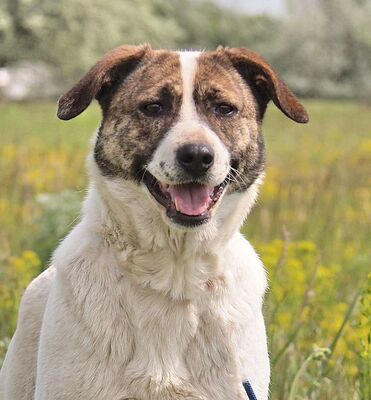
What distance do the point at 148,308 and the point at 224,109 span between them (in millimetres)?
849

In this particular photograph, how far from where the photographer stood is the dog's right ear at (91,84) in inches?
150

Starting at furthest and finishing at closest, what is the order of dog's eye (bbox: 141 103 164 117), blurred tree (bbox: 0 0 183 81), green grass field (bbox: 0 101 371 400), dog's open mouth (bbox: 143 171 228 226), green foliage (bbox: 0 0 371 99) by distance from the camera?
green foliage (bbox: 0 0 371 99)
blurred tree (bbox: 0 0 183 81)
green grass field (bbox: 0 101 371 400)
dog's eye (bbox: 141 103 164 117)
dog's open mouth (bbox: 143 171 228 226)

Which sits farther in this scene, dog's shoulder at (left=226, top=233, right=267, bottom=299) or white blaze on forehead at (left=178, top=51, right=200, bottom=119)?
dog's shoulder at (left=226, top=233, right=267, bottom=299)

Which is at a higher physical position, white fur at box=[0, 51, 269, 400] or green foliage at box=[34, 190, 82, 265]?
white fur at box=[0, 51, 269, 400]

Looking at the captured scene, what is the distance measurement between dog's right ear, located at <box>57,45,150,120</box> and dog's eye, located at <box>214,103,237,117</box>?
0.45 metres

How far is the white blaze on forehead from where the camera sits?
371cm

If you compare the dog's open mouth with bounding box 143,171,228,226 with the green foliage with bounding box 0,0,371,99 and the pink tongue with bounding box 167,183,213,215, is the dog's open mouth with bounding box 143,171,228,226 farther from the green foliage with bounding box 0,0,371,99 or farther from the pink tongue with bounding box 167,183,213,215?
the green foliage with bounding box 0,0,371,99

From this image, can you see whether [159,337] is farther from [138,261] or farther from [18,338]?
[18,338]

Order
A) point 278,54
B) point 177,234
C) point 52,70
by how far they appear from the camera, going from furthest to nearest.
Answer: point 278,54
point 52,70
point 177,234

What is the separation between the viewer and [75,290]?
146 inches

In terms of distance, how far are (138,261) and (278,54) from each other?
4489 centimetres

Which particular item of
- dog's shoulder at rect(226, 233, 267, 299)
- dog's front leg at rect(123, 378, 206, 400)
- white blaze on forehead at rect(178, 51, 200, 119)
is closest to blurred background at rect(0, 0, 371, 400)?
dog's shoulder at rect(226, 233, 267, 299)

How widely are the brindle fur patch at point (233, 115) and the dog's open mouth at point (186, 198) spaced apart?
0.13 m

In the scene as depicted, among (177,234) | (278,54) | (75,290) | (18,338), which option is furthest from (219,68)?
(278,54)
